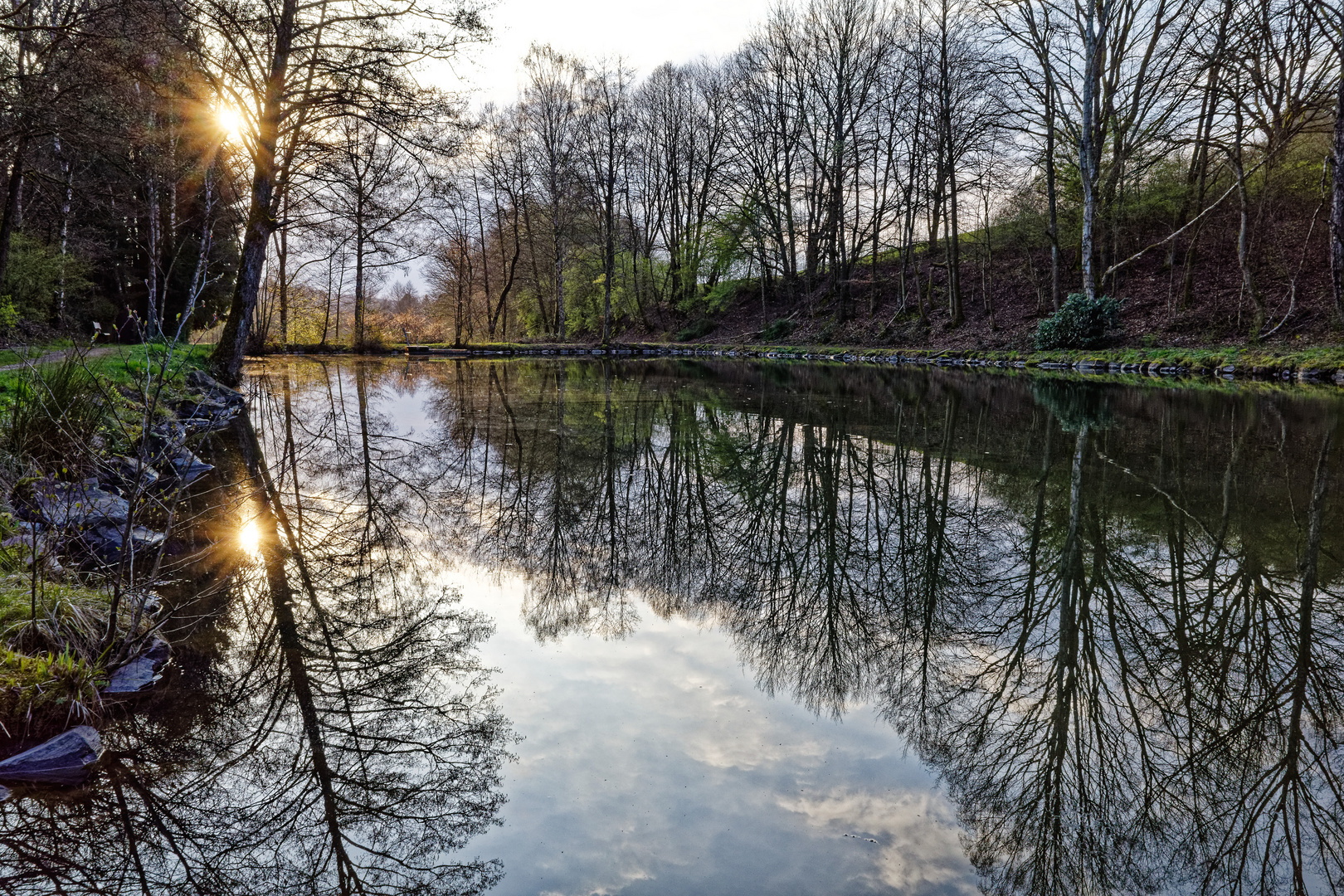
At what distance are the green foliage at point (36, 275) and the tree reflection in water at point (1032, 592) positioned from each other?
11617 millimetres

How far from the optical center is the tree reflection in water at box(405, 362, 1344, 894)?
2557 mm

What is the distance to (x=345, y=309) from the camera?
4841 cm

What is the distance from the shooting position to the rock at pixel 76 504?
145 inches

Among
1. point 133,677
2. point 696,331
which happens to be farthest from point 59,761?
point 696,331

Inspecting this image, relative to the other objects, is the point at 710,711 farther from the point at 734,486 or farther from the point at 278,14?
the point at 278,14

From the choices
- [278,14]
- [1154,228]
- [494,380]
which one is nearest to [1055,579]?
[278,14]

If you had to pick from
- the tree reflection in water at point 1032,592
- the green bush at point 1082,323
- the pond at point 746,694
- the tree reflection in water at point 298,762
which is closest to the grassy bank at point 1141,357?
the green bush at point 1082,323

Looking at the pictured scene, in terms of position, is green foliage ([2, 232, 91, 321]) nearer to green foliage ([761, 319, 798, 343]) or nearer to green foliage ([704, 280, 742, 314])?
green foliage ([761, 319, 798, 343])

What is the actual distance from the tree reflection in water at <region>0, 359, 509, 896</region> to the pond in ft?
0.05

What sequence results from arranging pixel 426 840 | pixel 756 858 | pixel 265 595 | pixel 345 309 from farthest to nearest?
pixel 345 309 → pixel 265 595 → pixel 426 840 → pixel 756 858

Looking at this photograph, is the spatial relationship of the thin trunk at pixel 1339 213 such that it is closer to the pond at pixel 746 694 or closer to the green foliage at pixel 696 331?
the pond at pixel 746 694

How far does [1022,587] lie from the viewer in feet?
14.8

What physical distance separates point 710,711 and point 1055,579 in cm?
262

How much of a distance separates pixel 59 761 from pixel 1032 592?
479 centimetres
